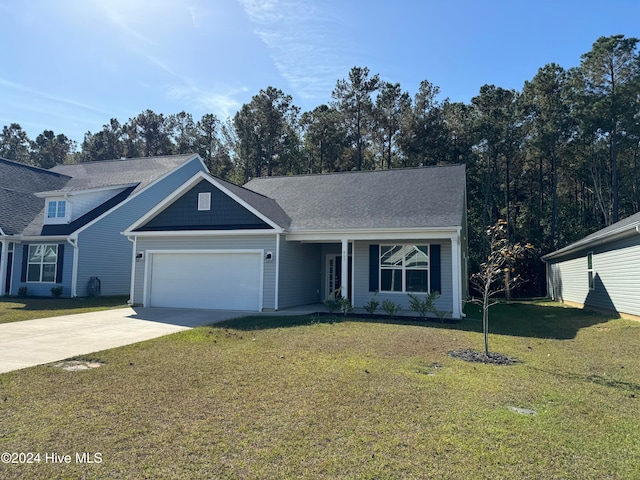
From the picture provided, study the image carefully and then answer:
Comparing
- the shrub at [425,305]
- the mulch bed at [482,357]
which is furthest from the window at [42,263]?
the mulch bed at [482,357]

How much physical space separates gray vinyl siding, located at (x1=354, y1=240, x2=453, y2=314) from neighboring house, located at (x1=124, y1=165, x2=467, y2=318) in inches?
1.3

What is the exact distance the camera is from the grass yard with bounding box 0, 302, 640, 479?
3367 mm

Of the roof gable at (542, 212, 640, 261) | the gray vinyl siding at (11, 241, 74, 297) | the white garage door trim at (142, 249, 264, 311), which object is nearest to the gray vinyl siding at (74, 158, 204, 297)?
the gray vinyl siding at (11, 241, 74, 297)

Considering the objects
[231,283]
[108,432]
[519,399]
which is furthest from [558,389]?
[231,283]

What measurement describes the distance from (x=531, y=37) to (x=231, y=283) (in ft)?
40.4

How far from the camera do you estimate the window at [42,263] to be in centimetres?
1820

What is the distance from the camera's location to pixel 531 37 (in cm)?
1295

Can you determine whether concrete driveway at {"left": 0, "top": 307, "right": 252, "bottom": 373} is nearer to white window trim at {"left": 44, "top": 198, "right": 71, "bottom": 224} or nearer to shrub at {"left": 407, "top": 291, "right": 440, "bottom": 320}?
shrub at {"left": 407, "top": 291, "right": 440, "bottom": 320}

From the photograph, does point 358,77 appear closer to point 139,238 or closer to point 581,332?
point 139,238

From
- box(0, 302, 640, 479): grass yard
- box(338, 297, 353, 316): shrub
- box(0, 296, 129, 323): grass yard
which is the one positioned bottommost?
box(0, 302, 640, 479): grass yard

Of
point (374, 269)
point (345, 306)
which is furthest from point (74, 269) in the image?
point (374, 269)

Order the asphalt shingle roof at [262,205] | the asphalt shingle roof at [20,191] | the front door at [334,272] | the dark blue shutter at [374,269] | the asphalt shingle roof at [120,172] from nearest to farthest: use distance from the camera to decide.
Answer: the asphalt shingle roof at [262,205] → the dark blue shutter at [374,269] → the front door at [334,272] → the asphalt shingle roof at [20,191] → the asphalt shingle roof at [120,172]

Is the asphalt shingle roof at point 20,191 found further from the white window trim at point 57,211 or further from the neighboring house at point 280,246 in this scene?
the neighboring house at point 280,246

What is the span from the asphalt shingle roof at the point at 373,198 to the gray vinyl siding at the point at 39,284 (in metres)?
8.43
